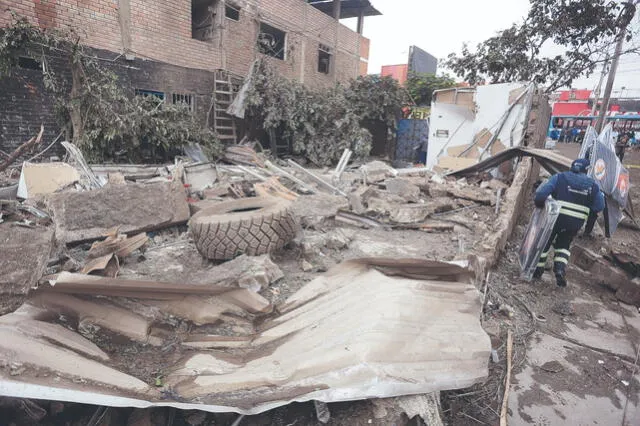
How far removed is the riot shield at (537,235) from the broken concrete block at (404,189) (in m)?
3.11

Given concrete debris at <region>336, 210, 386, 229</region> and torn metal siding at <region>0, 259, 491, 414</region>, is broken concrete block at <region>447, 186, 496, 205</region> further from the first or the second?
torn metal siding at <region>0, 259, 491, 414</region>

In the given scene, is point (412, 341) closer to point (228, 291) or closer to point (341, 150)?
point (228, 291)

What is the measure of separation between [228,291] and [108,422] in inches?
35.9

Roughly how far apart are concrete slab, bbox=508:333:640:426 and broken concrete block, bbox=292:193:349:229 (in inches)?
132

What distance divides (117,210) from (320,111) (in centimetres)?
941

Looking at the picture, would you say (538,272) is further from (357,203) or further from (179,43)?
(179,43)

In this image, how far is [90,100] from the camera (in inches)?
318

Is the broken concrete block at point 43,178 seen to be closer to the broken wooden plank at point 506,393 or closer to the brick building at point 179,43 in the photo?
the brick building at point 179,43

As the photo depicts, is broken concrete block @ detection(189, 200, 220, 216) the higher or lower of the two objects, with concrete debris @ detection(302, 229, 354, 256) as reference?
higher

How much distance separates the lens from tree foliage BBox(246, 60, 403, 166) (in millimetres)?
12070

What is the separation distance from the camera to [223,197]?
6938 millimetres

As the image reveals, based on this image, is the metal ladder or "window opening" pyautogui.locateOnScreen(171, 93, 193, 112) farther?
the metal ladder

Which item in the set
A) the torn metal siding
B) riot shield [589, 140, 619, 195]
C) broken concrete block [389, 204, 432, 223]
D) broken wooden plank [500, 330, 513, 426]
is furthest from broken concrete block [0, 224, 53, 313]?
riot shield [589, 140, 619, 195]

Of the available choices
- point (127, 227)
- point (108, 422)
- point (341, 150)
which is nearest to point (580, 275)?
point (108, 422)
